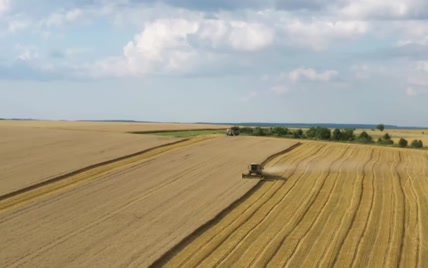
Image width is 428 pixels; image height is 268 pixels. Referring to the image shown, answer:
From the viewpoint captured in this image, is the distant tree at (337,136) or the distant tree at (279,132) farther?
the distant tree at (279,132)

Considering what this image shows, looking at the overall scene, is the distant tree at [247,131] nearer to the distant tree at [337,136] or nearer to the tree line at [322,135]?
the tree line at [322,135]

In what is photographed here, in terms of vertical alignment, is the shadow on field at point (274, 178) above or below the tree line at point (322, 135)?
below

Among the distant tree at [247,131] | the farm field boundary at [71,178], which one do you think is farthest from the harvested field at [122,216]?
the distant tree at [247,131]

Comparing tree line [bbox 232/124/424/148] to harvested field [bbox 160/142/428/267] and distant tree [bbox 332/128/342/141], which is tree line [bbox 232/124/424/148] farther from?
harvested field [bbox 160/142/428/267]

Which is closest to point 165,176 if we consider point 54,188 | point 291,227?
point 54,188

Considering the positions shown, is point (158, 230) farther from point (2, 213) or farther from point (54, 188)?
point (54, 188)

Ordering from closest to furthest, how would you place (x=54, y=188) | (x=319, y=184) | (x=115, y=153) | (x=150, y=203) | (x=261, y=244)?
(x=261, y=244) < (x=150, y=203) < (x=54, y=188) < (x=319, y=184) < (x=115, y=153)

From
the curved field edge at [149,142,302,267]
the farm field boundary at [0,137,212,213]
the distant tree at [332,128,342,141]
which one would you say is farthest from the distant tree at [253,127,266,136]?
the curved field edge at [149,142,302,267]
